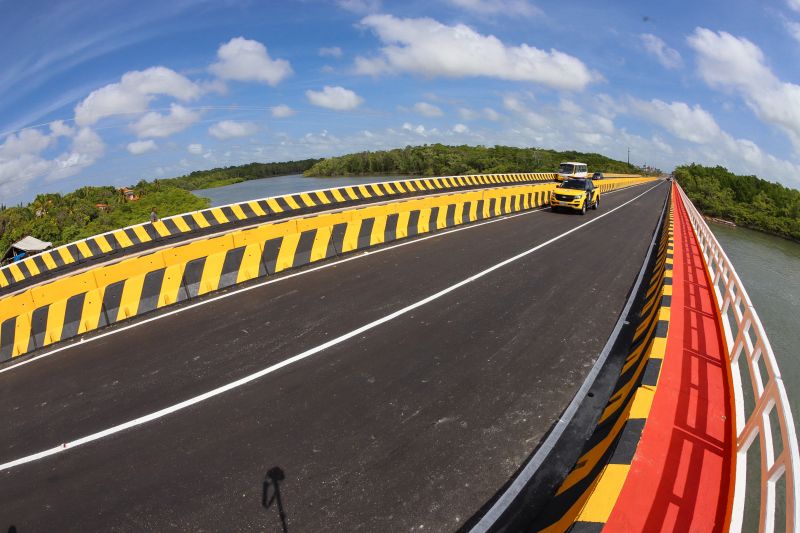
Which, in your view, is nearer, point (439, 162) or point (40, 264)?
point (40, 264)

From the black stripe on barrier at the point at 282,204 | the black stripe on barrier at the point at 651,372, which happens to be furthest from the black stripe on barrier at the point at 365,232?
the black stripe on barrier at the point at 282,204

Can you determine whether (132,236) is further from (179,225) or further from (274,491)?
(274,491)

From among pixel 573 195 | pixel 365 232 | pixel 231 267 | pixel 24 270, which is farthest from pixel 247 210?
pixel 573 195

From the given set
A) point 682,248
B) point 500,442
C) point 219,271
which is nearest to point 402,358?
point 500,442

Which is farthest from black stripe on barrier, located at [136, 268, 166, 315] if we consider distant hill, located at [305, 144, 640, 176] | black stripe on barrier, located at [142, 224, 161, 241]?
distant hill, located at [305, 144, 640, 176]

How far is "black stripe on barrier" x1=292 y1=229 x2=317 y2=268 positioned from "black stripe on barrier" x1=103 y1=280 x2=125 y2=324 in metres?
3.90

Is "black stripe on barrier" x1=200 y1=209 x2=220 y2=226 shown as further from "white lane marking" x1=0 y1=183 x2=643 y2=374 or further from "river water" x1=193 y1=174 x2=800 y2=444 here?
"river water" x1=193 y1=174 x2=800 y2=444

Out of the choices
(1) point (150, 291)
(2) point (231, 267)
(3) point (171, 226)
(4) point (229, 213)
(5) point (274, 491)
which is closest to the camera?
(5) point (274, 491)

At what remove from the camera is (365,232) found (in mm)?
12531

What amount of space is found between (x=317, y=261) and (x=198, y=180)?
142536 mm

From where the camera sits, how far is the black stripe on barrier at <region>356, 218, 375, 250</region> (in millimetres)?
12343

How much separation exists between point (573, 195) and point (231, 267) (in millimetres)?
16682

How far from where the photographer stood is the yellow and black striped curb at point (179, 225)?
1555 cm

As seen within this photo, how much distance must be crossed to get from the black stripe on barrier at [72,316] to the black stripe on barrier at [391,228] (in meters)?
8.05
